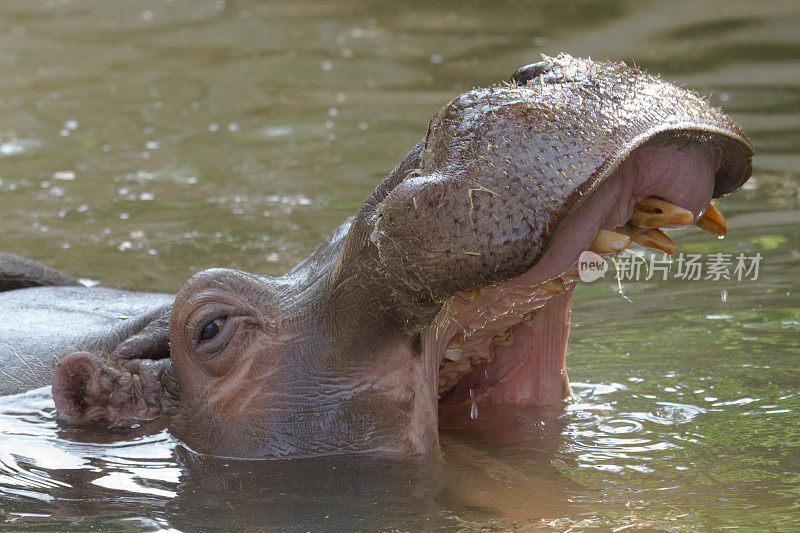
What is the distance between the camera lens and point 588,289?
608 centimetres

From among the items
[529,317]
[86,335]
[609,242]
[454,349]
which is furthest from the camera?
[86,335]

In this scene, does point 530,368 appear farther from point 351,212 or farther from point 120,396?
point 351,212

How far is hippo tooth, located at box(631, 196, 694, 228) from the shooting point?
318 centimetres

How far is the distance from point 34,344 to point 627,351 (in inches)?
94.4

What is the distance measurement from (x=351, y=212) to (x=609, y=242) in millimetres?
4541

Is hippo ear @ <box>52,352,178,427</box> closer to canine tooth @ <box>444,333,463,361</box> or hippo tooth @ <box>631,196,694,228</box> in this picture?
canine tooth @ <box>444,333,463,361</box>

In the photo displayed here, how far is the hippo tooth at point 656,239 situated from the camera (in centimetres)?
328

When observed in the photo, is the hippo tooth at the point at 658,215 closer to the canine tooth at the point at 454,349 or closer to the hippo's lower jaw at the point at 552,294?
the hippo's lower jaw at the point at 552,294

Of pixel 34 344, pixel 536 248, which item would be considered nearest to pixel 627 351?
pixel 536 248

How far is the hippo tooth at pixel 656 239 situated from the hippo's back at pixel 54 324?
186 cm

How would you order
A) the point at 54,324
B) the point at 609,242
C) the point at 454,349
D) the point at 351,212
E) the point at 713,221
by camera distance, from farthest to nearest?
the point at 351,212, the point at 54,324, the point at 454,349, the point at 713,221, the point at 609,242

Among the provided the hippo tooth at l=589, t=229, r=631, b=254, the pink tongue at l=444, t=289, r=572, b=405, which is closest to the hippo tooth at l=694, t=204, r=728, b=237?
the hippo tooth at l=589, t=229, r=631, b=254

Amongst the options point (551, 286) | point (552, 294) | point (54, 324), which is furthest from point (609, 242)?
point (54, 324)

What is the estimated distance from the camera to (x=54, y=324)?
4.82 m
